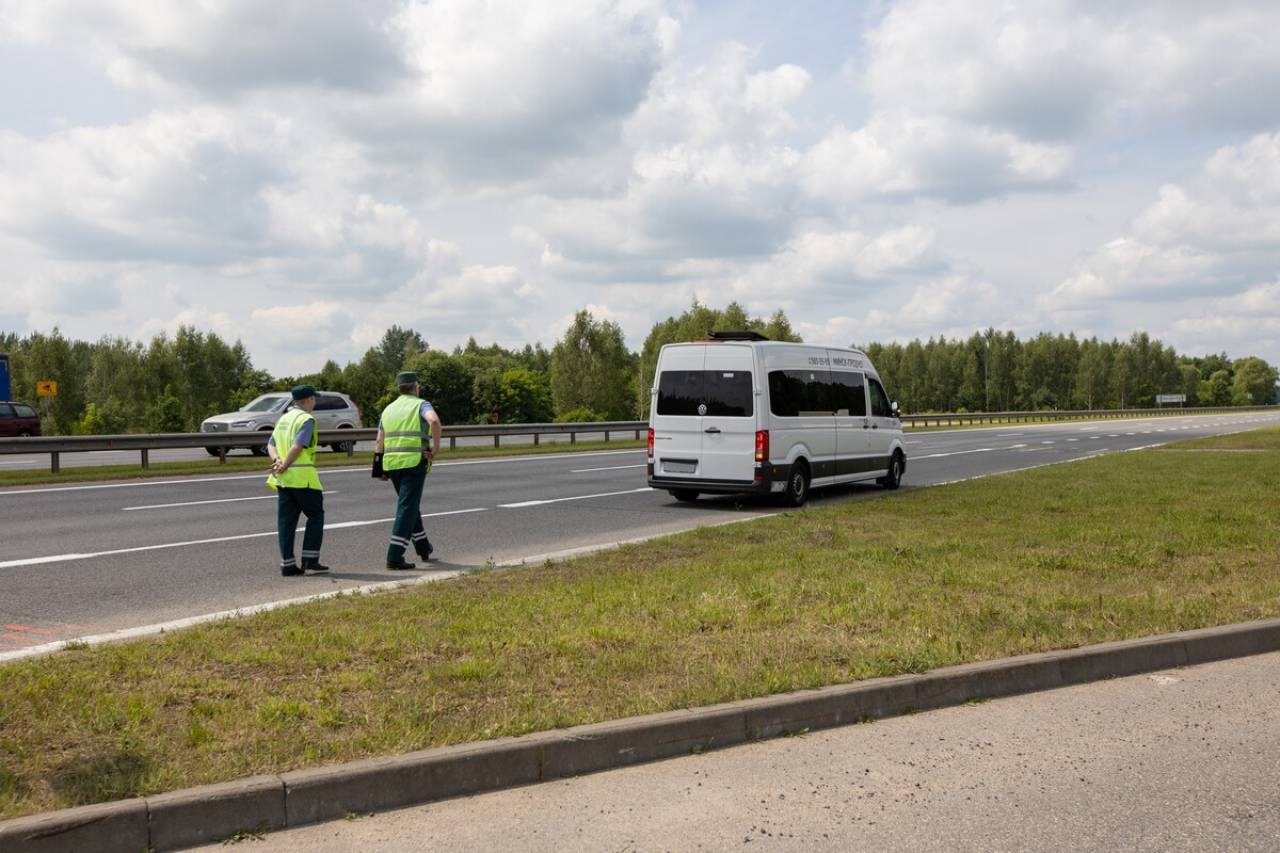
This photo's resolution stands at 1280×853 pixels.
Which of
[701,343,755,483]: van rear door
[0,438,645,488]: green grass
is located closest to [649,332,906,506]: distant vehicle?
[701,343,755,483]: van rear door

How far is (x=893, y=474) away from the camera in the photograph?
727 inches

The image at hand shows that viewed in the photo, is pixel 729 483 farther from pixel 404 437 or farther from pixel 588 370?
pixel 588 370

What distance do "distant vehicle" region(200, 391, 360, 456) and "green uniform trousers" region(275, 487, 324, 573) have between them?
61.2 feet

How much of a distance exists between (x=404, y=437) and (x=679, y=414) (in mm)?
6179

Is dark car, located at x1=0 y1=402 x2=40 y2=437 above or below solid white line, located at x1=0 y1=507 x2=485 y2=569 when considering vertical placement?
above

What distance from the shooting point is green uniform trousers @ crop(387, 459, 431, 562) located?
9961 mm

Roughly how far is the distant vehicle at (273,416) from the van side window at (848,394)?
1629 centimetres

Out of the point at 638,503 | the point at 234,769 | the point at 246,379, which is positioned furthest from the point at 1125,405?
the point at 234,769

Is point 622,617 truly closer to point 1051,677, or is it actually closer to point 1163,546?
point 1051,677

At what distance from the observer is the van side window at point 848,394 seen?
1683 centimetres

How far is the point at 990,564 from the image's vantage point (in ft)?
30.0

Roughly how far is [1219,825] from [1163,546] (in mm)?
6839

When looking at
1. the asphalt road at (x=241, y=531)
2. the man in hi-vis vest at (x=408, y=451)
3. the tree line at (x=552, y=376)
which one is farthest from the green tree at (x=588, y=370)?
the man in hi-vis vest at (x=408, y=451)

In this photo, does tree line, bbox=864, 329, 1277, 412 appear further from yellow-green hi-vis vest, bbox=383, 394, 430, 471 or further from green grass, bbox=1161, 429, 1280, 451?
yellow-green hi-vis vest, bbox=383, 394, 430, 471
